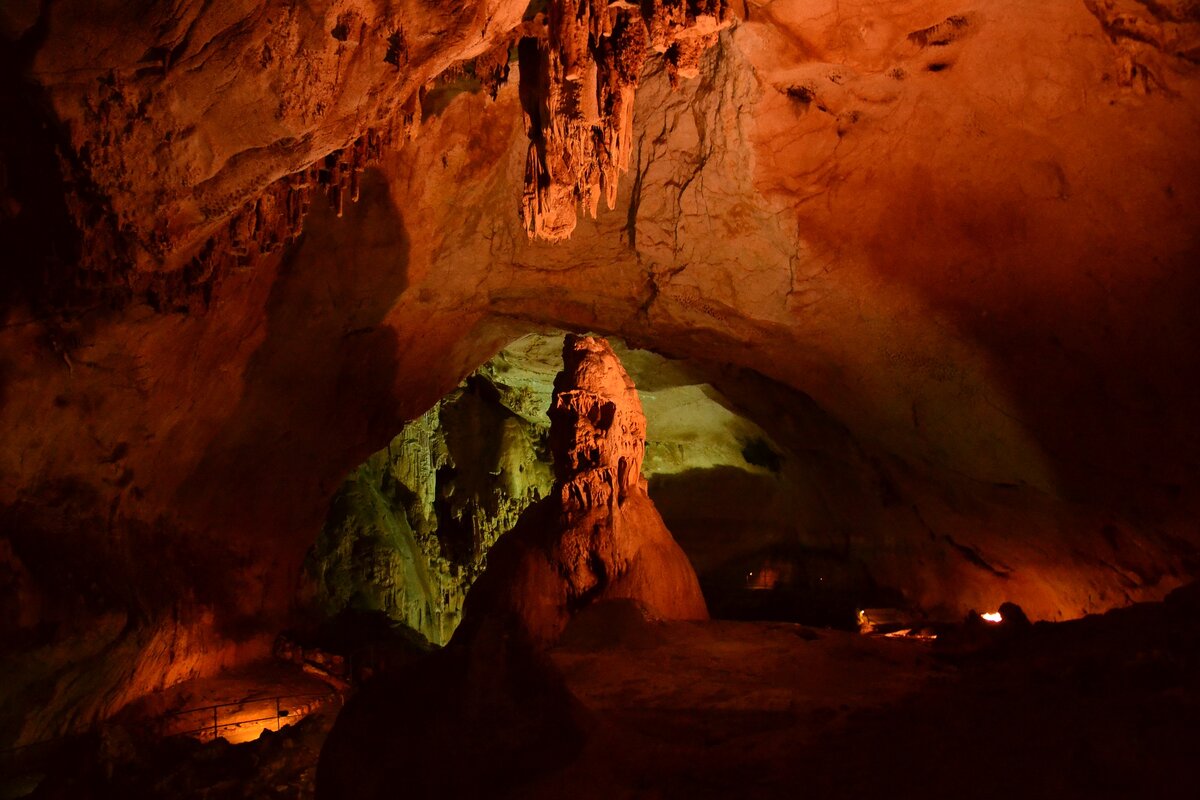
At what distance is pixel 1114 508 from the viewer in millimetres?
8688

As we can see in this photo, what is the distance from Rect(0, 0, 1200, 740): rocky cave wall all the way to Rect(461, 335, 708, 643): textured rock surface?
1.95 meters

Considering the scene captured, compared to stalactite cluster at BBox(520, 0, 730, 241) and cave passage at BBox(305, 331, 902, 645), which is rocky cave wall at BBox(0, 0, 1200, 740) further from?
cave passage at BBox(305, 331, 902, 645)

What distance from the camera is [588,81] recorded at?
632cm

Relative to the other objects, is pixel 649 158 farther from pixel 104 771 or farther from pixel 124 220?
pixel 104 771

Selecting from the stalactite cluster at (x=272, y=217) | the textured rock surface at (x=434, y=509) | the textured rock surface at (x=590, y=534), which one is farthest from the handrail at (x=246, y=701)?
the textured rock surface at (x=434, y=509)

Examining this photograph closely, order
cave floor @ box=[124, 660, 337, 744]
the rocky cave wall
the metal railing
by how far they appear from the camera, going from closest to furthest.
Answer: the rocky cave wall → the metal railing → cave floor @ box=[124, 660, 337, 744]

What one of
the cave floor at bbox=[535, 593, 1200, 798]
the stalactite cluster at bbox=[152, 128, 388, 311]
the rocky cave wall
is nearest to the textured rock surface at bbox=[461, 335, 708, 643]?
the rocky cave wall

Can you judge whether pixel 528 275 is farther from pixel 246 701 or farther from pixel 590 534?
pixel 246 701

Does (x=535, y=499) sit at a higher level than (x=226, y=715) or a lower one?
higher

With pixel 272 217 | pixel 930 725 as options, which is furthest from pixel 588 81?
pixel 930 725

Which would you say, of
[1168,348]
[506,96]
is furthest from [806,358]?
[506,96]

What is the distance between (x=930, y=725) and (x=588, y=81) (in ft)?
16.0

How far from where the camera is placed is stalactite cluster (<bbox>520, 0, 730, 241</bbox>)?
588 cm

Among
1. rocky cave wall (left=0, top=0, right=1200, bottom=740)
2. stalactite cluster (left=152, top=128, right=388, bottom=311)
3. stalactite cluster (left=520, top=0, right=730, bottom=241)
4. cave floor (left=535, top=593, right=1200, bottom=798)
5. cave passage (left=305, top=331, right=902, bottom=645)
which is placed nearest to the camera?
cave floor (left=535, top=593, right=1200, bottom=798)
